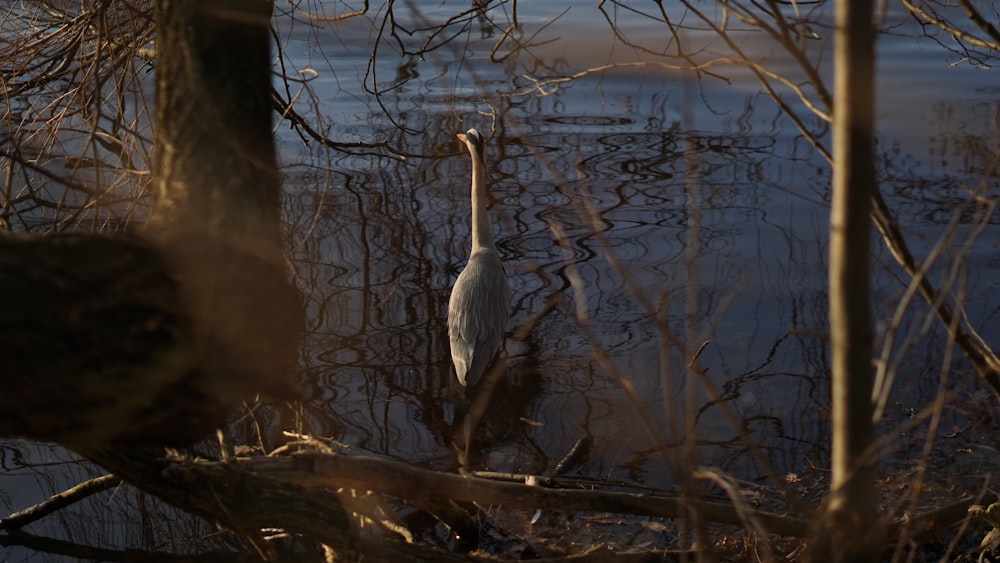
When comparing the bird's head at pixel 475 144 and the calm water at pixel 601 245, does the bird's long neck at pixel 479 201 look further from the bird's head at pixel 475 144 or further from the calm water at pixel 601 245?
the calm water at pixel 601 245

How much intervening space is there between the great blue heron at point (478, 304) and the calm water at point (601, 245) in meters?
0.19

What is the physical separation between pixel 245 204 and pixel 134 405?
491 millimetres

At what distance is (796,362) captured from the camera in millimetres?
5445

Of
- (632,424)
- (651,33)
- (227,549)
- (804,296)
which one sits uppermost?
(651,33)

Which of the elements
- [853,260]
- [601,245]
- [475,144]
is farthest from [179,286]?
[475,144]

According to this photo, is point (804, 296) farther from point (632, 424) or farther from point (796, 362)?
point (632, 424)

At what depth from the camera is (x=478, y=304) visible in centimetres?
577

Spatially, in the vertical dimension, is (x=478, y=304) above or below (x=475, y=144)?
below

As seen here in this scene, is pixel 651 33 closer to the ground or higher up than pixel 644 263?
higher up

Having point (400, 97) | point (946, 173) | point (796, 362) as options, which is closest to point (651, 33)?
point (400, 97)

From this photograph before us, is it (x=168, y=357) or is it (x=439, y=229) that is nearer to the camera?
(x=168, y=357)

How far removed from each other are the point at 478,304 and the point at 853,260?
14.0ft

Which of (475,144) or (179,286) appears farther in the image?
(475,144)

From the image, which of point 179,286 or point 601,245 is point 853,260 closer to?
point 179,286
